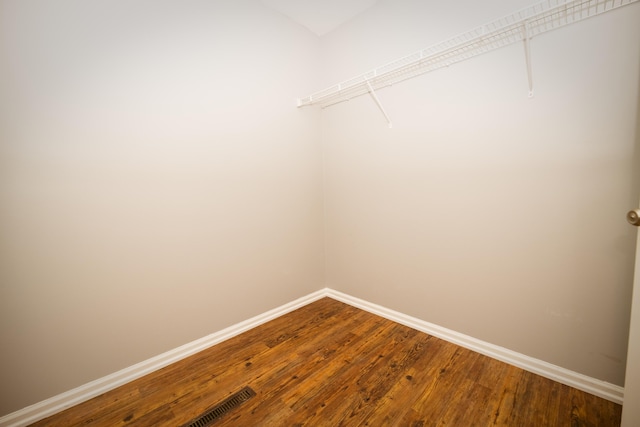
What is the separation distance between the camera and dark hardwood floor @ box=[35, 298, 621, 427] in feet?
4.51

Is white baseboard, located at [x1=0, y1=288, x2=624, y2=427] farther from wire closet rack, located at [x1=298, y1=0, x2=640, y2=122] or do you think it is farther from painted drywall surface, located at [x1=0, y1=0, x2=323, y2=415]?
wire closet rack, located at [x1=298, y1=0, x2=640, y2=122]

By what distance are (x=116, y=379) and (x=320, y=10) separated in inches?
121

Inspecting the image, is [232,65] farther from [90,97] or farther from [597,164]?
[597,164]

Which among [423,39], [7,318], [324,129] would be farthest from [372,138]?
[7,318]

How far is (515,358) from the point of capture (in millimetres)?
1725

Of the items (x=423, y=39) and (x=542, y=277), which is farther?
(x=423, y=39)

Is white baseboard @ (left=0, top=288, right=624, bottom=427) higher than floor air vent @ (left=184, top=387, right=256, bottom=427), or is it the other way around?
white baseboard @ (left=0, top=288, right=624, bottom=427)

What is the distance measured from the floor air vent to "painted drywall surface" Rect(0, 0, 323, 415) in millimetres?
625

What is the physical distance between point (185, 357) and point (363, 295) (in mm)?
1537

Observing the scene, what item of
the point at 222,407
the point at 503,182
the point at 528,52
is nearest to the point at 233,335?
the point at 222,407

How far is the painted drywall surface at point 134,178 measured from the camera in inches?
53.4

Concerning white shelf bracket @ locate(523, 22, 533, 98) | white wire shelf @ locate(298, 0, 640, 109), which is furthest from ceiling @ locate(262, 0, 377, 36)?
white shelf bracket @ locate(523, 22, 533, 98)

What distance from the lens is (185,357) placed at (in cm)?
191

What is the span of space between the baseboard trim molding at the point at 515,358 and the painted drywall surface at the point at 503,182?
45mm
